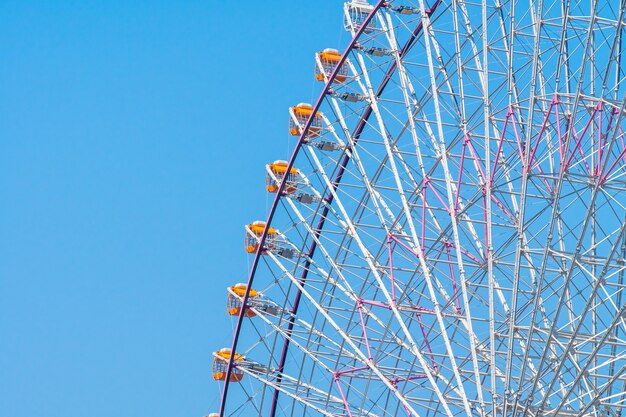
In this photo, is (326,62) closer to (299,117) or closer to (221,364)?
(299,117)

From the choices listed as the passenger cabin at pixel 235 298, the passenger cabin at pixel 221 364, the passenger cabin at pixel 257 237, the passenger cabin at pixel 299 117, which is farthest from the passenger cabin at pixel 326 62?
the passenger cabin at pixel 221 364

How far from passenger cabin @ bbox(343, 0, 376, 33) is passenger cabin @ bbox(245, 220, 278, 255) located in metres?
6.81

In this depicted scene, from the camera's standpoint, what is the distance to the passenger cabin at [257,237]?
169 feet

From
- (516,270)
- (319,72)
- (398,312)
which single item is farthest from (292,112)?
(516,270)

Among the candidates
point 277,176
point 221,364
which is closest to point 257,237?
point 277,176

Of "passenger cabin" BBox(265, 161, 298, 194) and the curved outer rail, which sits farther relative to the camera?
"passenger cabin" BBox(265, 161, 298, 194)

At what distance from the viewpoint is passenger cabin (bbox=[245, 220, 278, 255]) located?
169ft

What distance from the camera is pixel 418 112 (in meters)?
45.3

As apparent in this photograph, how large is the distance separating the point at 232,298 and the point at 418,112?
10.9 meters

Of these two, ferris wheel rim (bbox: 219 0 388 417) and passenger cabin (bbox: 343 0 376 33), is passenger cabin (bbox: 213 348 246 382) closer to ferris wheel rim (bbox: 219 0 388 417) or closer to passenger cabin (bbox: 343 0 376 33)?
ferris wheel rim (bbox: 219 0 388 417)

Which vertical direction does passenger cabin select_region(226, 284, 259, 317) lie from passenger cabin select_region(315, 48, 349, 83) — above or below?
below

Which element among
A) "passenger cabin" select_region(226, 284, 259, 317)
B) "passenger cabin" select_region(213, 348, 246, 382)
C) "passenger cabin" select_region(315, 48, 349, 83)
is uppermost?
"passenger cabin" select_region(315, 48, 349, 83)

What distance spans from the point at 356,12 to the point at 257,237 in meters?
7.65

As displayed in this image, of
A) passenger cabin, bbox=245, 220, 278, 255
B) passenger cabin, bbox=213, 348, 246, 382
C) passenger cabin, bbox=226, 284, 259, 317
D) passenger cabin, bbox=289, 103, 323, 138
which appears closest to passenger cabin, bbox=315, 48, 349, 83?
passenger cabin, bbox=289, 103, 323, 138
